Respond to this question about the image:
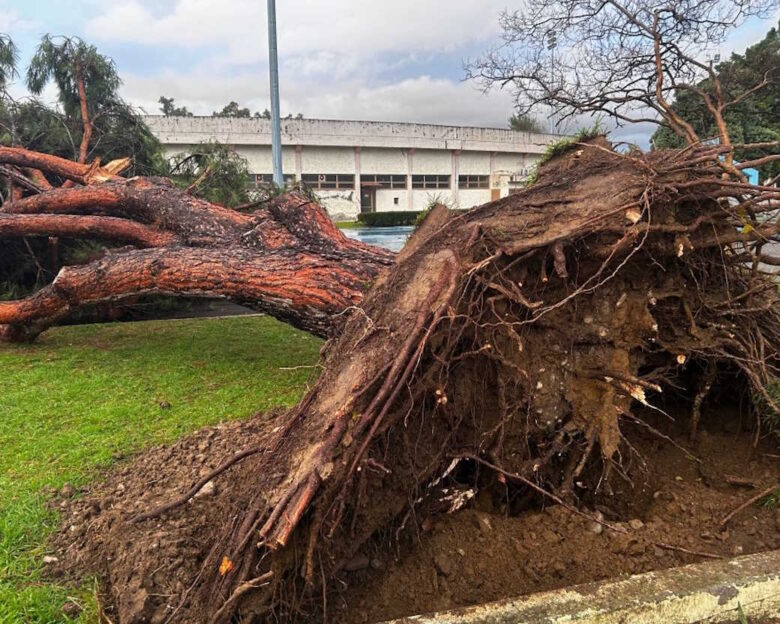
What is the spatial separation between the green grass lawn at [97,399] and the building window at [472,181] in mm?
31087

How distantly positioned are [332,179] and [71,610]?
3301cm

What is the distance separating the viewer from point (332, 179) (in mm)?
33906

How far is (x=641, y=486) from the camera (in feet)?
9.94

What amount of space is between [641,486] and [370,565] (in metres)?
1.57

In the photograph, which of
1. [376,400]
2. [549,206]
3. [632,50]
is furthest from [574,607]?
[632,50]

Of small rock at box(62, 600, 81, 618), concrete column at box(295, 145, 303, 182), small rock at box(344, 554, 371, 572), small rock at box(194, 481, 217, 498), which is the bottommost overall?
small rock at box(62, 600, 81, 618)

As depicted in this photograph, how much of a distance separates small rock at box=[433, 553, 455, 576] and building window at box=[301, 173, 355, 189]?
3183 centimetres

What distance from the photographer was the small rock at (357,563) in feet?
7.52

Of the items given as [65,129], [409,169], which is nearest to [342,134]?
[409,169]

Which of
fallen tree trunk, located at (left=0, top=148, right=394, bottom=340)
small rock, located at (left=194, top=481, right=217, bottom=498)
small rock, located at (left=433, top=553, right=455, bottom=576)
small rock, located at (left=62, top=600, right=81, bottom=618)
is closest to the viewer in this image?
small rock, located at (left=62, top=600, right=81, bottom=618)

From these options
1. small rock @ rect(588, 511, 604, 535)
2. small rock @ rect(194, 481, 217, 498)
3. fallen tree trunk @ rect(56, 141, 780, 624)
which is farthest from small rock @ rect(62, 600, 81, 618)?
small rock @ rect(588, 511, 604, 535)

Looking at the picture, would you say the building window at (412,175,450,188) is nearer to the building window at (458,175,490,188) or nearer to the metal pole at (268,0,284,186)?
the building window at (458,175,490,188)

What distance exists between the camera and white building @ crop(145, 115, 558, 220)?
30.2 m

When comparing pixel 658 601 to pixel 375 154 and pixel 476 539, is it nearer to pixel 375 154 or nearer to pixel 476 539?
pixel 476 539
